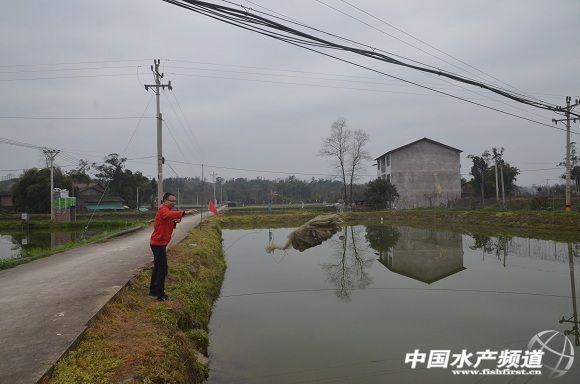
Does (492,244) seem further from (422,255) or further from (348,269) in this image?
(348,269)

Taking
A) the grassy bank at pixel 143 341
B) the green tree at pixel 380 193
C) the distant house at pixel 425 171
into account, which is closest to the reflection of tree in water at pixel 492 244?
the grassy bank at pixel 143 341

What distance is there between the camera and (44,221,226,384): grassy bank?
436 cm

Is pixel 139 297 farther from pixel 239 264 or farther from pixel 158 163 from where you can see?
pixel 158 163

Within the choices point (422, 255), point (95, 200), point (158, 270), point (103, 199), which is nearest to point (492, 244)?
point (422, 255)

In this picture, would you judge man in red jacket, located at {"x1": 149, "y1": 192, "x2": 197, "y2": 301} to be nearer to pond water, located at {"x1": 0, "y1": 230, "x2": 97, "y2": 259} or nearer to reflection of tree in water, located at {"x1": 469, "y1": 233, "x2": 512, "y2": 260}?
reflection of tree in water, located at {"x1": 469, "y1": 233, "x2": 512, "y2": 260}

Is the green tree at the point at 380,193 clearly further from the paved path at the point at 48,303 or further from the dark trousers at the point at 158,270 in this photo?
the dark trousers at the point at 158,270

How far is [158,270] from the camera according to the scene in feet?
24.1

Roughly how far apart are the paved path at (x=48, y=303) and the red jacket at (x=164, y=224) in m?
1.20

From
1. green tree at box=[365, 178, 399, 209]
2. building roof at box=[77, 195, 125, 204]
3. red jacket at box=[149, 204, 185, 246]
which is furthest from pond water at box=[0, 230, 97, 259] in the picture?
green tree at box=[365, 178, 399, 209]

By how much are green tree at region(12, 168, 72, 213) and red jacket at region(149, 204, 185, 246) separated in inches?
1940

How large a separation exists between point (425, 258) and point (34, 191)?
4819 centimetres

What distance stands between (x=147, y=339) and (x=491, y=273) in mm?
11059

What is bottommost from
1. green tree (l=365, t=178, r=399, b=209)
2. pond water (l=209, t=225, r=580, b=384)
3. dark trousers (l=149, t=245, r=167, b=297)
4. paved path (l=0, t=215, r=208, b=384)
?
pond water (l=209, t=225, r=580, b=384)

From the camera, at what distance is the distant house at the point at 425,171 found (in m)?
47.8
